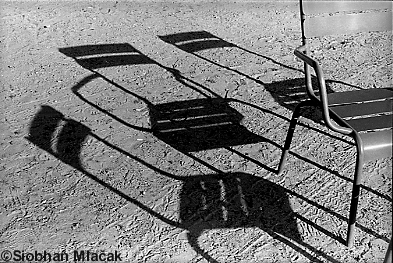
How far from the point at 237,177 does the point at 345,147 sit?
2.44 ft

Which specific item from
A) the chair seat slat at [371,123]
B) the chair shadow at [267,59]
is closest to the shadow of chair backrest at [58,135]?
the chair shadow at [267,59]

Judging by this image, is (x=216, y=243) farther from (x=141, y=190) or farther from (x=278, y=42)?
(x=278, y=42)

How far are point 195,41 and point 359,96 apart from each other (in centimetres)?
235

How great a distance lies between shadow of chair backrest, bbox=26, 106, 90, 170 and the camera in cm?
352

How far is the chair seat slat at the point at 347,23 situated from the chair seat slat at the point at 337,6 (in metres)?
0.04

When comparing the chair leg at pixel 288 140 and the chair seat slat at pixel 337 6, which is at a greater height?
the chair seat slat at pixel 337 6

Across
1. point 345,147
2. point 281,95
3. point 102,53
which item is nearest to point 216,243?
point 345,147

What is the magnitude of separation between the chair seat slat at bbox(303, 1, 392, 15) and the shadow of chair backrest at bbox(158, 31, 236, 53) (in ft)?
6.48

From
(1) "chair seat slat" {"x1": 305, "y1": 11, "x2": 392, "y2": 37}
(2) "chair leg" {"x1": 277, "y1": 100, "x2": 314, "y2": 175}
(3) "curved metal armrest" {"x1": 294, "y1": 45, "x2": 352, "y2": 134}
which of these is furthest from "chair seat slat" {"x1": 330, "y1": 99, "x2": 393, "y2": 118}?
(1) "chair seat slat" {"x1": 305, "y1": 11, "x2": 392, "y2": 37}

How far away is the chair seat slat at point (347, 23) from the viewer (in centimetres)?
293

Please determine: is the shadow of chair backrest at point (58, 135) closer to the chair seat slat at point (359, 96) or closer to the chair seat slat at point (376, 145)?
the chair seat slat at point (359, 96)

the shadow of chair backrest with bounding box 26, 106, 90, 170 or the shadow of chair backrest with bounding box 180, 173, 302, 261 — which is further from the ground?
the shadow of chair backrest with bounding box 26, 106, 90, 170

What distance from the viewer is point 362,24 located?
304 cm

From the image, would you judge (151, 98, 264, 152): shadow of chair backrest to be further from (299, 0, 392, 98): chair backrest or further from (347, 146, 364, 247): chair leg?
(347, 146, 364, 247): chair leg
